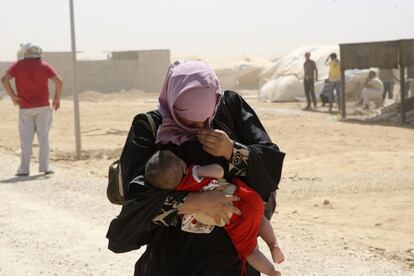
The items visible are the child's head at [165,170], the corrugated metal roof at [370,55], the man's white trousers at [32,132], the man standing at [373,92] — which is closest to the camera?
the child's head at [165,170]

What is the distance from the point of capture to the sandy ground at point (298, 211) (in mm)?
5387

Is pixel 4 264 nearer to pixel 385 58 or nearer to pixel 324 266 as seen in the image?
pixel 324 266

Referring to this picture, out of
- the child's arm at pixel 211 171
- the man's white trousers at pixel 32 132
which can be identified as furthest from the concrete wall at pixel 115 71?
the child's arm at pixel 211 171

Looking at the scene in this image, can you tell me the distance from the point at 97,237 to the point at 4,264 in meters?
0.86

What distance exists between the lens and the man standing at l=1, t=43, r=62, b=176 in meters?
9.45

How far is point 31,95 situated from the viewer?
9484 millimetres

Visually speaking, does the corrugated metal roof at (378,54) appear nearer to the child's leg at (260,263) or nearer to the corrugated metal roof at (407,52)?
the corrugated metal roof at (407,52)

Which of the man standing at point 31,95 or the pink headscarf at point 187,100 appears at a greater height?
the pink headscarf at point 187,100

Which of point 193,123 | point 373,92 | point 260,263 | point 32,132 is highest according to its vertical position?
point 193,123

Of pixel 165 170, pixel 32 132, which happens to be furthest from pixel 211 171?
pixel 32 132

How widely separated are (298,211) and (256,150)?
481cm

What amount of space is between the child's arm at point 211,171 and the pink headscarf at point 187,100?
119 mm

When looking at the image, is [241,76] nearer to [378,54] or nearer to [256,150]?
[378,54]

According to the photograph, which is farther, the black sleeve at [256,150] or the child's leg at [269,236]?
the child's leg at [269,236]
